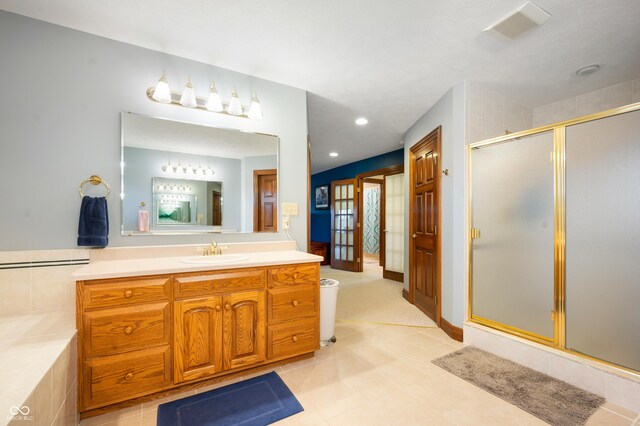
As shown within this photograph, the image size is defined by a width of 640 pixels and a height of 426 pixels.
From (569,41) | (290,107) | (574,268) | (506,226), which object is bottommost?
(574,268)

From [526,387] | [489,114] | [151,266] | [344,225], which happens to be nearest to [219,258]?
[151,266]

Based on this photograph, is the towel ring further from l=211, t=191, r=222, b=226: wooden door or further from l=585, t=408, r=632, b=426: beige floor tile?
l=585, t=408, r=632, b=426: beige floor tile

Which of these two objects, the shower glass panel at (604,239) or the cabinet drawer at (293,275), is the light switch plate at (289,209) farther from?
the shower glass panel at (604,239)

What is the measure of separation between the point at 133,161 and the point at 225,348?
1544 mm

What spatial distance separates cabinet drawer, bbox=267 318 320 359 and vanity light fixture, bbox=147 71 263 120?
1783 mm

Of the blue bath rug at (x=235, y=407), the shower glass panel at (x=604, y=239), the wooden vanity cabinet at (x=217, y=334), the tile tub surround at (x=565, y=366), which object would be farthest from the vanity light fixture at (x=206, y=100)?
the tile tub surround at (x=565, y=366)

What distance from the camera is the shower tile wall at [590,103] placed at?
102 inches

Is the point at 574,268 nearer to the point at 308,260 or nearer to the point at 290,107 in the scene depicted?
the point at 308,260

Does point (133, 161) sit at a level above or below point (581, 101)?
below

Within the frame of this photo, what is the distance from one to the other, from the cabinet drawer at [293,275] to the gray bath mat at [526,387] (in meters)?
1.22

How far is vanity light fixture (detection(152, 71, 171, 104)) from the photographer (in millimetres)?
2029

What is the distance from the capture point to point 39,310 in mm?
1770

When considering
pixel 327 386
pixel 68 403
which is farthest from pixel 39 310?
pixel 327 386

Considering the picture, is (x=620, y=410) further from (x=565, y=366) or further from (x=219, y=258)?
(x=219, y=258)
